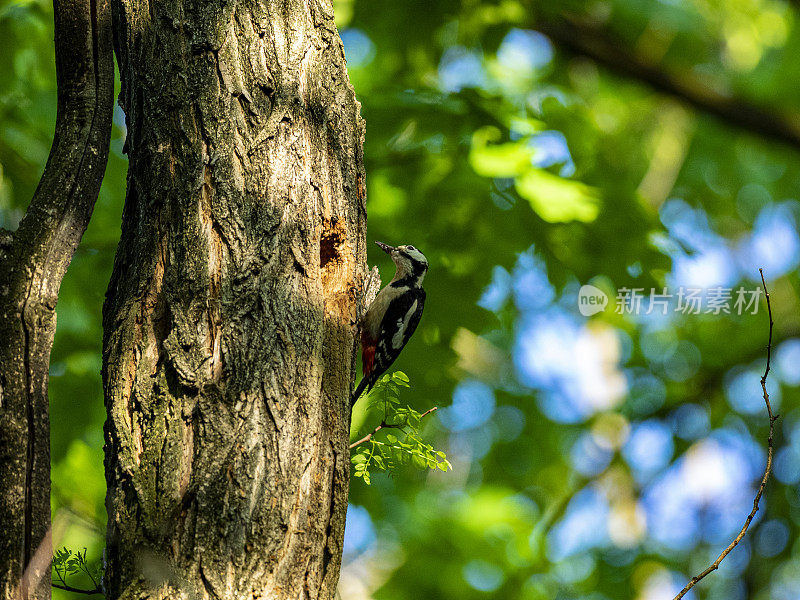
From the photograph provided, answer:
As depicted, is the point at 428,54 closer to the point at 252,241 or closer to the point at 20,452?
the point at 252,241

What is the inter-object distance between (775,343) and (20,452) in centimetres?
743

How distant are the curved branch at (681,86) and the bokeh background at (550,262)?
21 mm

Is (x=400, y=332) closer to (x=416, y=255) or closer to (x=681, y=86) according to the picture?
(x=416, y=255)

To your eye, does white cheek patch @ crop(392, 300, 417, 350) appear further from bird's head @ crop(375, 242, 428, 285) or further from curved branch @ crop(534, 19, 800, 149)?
curved branch @ crop(534, 19, 800, 149)

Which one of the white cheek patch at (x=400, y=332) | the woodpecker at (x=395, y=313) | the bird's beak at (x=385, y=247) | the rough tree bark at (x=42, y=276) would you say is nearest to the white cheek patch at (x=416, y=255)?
the woodpecker at (x=395, y=313)

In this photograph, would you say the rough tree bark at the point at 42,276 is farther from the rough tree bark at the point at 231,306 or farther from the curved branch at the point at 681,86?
the curved branch at the point at 681,86

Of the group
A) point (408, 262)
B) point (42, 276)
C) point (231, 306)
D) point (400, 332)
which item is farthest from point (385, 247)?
point (42, 276)

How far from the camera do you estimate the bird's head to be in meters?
4.20

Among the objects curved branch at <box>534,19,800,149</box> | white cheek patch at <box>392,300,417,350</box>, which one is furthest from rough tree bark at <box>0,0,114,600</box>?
curved branch at <box>534,19,800,149</box>

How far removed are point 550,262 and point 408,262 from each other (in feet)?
3.02

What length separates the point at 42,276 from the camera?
79.6 inches

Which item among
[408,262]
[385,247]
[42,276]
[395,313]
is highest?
[42,276]

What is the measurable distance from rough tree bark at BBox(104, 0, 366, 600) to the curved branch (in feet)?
14.6

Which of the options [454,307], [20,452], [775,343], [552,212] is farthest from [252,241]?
[775,343]
